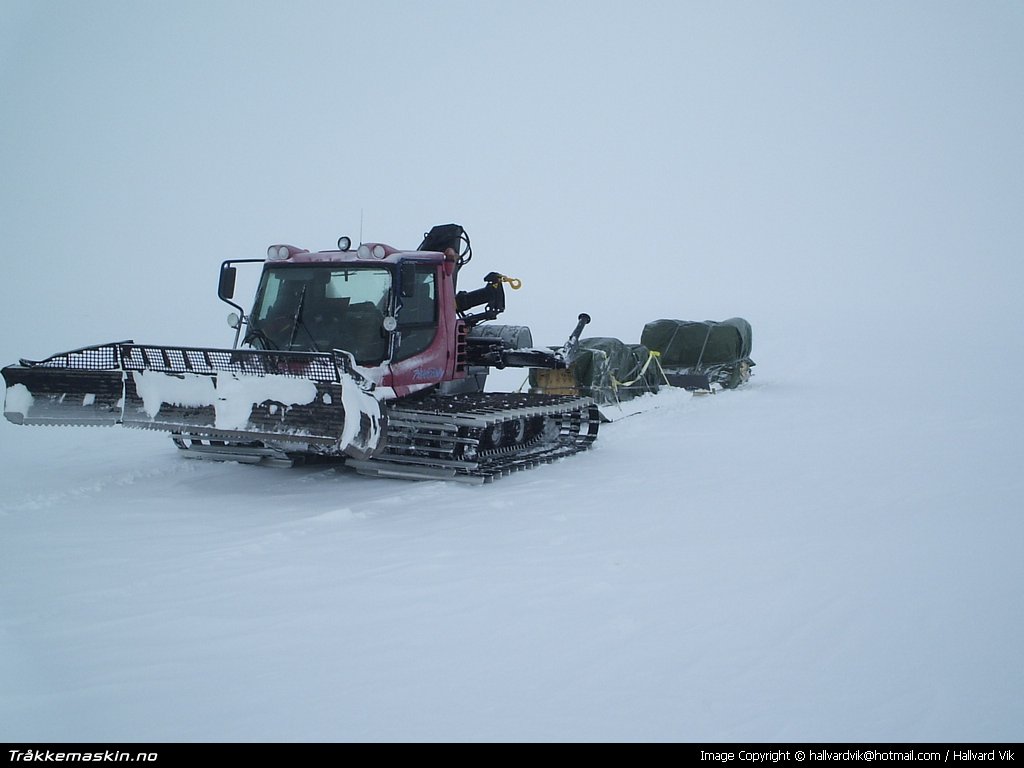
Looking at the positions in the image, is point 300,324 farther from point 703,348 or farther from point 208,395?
point 703,348

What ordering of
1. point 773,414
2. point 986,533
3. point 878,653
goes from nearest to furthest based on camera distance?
point 878,653
point 986,533
point 773,414

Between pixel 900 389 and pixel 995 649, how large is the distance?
12633 millimetres

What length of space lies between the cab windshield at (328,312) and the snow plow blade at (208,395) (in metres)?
1.03

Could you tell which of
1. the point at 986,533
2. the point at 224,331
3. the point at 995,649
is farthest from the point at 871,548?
the point at 224,331

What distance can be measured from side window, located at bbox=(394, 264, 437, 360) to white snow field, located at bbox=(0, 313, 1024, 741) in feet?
4.18

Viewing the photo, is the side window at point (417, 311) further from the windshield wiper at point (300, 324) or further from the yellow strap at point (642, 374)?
the yellow strap at point (642, 374)

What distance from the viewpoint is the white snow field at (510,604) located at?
3428mm

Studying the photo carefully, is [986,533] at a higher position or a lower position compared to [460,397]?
lower

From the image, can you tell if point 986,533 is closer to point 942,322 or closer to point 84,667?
point 84,667

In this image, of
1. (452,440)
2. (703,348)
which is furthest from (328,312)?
(703,348)

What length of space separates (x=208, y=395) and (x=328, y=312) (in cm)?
151

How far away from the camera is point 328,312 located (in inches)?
311

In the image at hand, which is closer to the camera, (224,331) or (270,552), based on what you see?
(270,552)

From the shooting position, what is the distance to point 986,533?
6105mm
